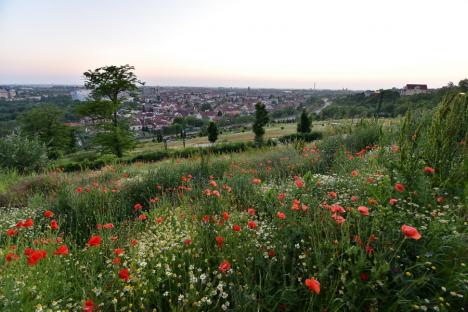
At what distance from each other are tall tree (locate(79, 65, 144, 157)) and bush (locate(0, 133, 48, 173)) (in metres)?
10.3

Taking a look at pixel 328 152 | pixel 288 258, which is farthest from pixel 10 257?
pixel 328 152

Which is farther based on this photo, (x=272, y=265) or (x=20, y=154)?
(x=20, y=154)

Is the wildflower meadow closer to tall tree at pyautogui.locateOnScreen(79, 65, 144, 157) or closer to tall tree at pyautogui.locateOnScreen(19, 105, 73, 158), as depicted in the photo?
tall tree at pyautogui.locateOnScreen(79, 65, 144, 157)

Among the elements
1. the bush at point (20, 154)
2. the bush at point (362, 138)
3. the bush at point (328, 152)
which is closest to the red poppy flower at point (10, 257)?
the bush at point (328, 152)

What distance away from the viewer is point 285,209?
2678mm

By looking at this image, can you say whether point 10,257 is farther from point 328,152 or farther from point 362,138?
point 362,138

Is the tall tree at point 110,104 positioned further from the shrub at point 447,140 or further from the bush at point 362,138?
the shrub at point 447,140

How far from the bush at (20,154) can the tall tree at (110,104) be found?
1028cm

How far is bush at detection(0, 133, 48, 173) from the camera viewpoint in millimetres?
13258

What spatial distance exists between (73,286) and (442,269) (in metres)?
2.50

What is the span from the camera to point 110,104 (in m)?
24.9

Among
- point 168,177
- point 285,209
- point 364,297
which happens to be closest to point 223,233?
point 285,209

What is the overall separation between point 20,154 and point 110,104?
12144mm

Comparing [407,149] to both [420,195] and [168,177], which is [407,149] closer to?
[420,195]
